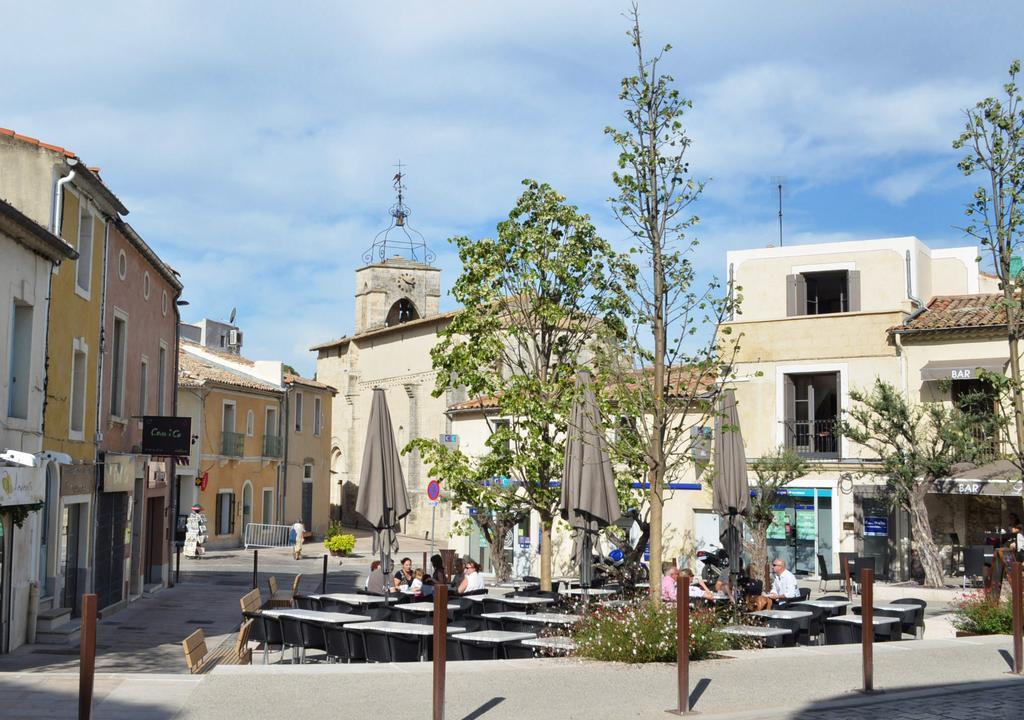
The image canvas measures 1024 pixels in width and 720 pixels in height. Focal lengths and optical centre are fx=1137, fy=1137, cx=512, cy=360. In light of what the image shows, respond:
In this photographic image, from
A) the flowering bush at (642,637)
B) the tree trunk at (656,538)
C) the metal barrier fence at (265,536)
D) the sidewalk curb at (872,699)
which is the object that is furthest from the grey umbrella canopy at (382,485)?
the metal barrier fence at (265,536)

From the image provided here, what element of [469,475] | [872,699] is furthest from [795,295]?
[872,699]

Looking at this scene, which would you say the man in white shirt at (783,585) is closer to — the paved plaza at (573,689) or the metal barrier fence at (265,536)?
the paved plaza at (573,689)

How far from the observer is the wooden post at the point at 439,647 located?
801 centimetres

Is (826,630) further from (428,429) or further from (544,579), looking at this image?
(428,429)

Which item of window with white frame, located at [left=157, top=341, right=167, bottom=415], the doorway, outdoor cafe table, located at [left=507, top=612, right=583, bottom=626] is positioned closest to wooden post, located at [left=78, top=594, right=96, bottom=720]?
outdoor cafe table, located at [left=507, top=612, right=583, bottom=626]

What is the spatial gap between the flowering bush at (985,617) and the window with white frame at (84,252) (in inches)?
529

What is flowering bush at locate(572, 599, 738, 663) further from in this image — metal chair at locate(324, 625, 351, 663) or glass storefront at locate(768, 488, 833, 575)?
glass storefront at locate(768, 488, 833, 575)

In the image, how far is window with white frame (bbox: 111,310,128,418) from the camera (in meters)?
20.4

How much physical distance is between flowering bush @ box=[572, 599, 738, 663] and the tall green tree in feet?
24.5

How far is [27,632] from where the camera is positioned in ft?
48.9

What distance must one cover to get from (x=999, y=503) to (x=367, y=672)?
19.7 meters

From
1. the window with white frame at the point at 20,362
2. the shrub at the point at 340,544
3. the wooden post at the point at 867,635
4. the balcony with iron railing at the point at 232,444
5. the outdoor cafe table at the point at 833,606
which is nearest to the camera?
the wooden post at the point at 867,635

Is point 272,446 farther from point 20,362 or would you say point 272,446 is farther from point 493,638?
point 493,638

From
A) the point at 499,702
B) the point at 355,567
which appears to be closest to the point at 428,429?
the point at 355,567
